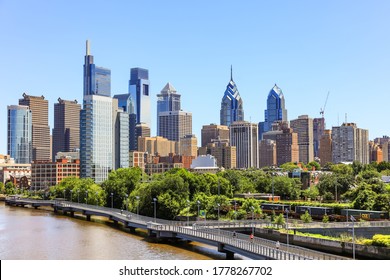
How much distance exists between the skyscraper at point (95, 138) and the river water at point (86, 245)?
101 metres

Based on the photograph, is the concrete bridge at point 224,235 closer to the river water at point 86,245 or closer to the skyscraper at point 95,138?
the river water at point 86,245

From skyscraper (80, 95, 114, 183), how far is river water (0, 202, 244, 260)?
10080cm

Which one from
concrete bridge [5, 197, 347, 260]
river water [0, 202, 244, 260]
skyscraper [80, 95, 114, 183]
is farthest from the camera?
skyscraper [80, 95, 114, 183]

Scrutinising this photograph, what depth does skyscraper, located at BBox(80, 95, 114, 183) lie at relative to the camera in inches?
7165

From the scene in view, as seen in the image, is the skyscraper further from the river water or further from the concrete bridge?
the river water

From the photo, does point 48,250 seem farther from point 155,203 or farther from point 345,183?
point 345,183

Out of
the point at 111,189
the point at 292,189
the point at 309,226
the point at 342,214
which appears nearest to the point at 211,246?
the point at 309,226

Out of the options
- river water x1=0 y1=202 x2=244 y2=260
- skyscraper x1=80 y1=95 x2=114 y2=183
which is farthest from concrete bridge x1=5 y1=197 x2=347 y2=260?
skyscraper x1=80 y1=95 x2=114 y2=183

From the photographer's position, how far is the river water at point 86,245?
168ft

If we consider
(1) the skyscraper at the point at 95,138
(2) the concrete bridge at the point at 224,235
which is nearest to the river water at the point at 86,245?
(2) the concrete bridge at the point at 224,235

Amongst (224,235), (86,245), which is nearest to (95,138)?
(86,245)

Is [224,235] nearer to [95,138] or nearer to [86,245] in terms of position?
[86,245]

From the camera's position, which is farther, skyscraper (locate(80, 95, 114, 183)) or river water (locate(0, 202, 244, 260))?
skyscraper (locate(80, 95, 114, 183))

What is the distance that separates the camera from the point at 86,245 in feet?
193
